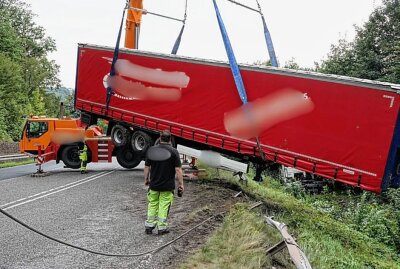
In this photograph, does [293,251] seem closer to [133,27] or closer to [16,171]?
[133,27]

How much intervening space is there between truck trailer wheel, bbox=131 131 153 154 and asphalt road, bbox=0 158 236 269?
1.37 meters

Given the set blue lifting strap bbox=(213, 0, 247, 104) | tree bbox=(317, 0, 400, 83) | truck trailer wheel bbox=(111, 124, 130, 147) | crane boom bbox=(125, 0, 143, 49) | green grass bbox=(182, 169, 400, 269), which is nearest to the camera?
green grass bbox=(182, 169, 400, 269)

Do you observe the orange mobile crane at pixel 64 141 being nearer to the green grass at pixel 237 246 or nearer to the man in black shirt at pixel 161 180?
the green grass at pixel 237 246

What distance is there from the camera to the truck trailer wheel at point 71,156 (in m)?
18.2

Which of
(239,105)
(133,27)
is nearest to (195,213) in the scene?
(239,105)

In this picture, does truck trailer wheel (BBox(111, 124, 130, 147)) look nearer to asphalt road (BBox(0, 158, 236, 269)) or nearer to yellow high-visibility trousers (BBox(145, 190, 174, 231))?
asphalt road (BBox(0, 158, 236, 269))

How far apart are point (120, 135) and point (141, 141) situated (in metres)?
0.92

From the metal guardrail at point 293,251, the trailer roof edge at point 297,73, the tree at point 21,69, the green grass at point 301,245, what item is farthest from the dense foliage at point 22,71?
the metal guardrail at point 293,251

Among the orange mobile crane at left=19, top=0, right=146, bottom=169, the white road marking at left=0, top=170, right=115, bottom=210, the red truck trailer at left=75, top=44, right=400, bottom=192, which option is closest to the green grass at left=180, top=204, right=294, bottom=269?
the red truck trailer at left=75, top=44, right=400, bottom=192

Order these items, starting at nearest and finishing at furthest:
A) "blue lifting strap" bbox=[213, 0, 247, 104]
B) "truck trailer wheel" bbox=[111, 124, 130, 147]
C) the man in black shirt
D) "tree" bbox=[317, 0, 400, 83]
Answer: the man in black shirt < "blue lifting strap" bbox=[213, 0, 247, 104] < "truck trailer wheel" bbox=[111, 124, 130, 147] < "tree" bbox=[317, 0, 400, 83]

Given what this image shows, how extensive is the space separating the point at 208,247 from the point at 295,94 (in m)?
5.30

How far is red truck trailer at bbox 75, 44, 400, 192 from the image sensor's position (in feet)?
32.2

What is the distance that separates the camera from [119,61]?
14.7 m

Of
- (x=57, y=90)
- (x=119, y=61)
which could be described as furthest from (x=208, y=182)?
(x=57, y=90)
